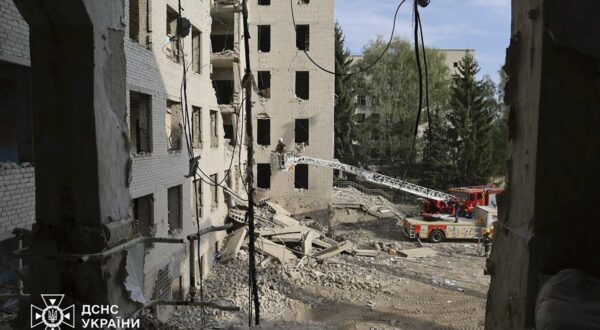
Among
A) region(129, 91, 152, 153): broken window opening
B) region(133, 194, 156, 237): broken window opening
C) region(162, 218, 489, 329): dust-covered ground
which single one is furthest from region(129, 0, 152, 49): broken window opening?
region(162, 218, 489, 329): dust-covered ground

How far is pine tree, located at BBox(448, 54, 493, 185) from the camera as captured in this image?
36.4 m

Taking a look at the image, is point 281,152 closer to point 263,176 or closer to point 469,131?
point 263,176

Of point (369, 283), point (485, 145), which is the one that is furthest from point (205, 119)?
point (485, 145)

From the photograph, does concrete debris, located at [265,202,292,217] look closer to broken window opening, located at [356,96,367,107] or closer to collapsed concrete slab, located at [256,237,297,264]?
collapsed concrete slab, located at [256,237,297,264]

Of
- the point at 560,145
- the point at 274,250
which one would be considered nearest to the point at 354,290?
the point at 274,250

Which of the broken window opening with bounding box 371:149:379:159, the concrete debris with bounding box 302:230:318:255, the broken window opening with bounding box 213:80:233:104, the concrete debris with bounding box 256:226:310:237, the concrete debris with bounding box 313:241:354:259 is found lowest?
the concrete debris with bounding box 313:241:354:259

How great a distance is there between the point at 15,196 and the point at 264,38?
23347 millimetres

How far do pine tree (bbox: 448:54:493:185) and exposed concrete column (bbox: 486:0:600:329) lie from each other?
121ft

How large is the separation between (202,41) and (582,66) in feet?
52.0

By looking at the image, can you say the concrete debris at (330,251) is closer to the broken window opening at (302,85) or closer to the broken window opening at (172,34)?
the broken window opening at (172,34)

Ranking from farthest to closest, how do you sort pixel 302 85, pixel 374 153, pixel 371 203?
pixel 374 153, pixel 371 203, pixel 302 85

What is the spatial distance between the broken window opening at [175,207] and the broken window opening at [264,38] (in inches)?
602

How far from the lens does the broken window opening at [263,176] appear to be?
2728 centimetres

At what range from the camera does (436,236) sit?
74.5ft
